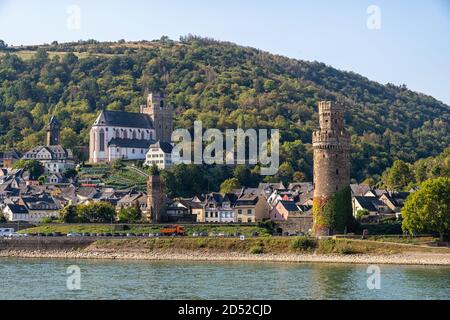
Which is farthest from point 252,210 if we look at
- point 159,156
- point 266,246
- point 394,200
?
point 159,156

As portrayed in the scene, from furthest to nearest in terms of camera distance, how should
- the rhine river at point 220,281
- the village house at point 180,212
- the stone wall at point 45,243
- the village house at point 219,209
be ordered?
1. the village house at point 219,209
2. the village house at point 180,212
3. the stone wall at point 45,243
4. the rhine river at point 220,281

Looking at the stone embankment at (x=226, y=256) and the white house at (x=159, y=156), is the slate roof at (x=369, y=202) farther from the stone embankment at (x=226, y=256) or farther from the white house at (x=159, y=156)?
the white house at (x=159, y=156)

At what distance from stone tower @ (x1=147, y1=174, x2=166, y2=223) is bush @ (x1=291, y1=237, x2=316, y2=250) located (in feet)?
63.2

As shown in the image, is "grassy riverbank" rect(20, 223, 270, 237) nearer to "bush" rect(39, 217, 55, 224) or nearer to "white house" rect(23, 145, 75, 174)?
"bush" rect(39, 217, 55, 224)

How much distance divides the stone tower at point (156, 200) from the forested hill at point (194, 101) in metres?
33.1

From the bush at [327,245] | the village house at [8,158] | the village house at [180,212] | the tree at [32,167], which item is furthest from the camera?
the village house at [8,158]

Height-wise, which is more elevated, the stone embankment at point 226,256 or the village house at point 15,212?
the village house at point 15,212

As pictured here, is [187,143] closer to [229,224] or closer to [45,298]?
[229,224]

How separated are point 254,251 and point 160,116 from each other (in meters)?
71.3

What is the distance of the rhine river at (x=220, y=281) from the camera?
44.4 m

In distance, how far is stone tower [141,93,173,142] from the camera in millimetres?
133500

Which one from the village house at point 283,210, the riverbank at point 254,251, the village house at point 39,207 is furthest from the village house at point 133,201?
the riverbank at point 254,251

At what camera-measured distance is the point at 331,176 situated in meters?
67.5

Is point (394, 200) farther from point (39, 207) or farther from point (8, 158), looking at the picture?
point (8, 158)
